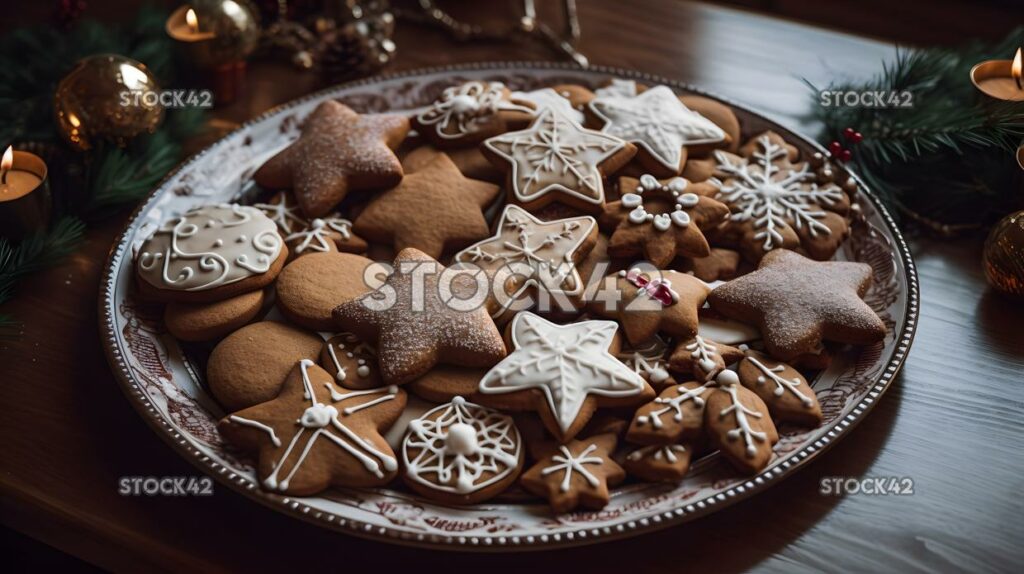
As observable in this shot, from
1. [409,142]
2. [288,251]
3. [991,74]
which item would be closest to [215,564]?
[288,251]

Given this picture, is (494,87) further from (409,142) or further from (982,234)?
(982,234)

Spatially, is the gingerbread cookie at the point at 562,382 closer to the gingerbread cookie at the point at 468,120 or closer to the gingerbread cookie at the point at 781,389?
the gingerbread cookie at the point at 781,389

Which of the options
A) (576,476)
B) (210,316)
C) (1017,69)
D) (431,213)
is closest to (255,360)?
(210,316)

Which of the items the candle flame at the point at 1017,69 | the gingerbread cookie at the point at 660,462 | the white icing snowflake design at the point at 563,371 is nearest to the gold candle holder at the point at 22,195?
the white icing snowflake design at the point at 563,371

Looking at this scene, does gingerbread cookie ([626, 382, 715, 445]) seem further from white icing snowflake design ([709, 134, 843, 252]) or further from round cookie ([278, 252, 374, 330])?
round cookie ([278, 252, 374, 330])

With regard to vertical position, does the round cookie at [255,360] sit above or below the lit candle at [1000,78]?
below
